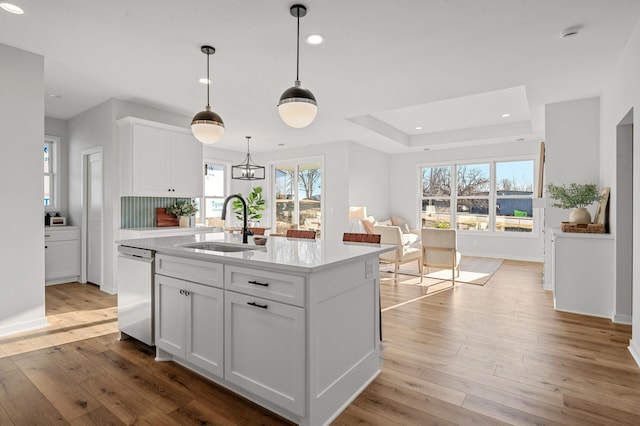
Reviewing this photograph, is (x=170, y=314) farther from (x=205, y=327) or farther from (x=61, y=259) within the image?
(x=61, y=259)

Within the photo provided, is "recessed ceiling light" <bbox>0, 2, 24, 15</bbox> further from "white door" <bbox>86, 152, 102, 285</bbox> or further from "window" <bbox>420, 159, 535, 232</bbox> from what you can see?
"window" <bbox>420, 159, 535, 232</bbox>

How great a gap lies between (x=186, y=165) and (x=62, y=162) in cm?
228

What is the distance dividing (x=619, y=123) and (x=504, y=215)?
4.71m

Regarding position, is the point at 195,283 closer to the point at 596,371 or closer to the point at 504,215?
the point at 596,371

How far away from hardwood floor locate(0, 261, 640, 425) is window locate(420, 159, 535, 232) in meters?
4.48

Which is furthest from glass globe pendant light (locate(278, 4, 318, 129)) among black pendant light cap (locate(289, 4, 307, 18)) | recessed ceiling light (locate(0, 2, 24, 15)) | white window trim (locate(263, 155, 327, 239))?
white window trim (locate(263, 155, 327, 239))

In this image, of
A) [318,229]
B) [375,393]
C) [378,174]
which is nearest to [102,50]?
[375,393]

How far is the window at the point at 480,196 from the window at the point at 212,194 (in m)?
5.09

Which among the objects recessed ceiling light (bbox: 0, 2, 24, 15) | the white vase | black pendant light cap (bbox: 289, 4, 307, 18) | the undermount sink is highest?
recessed ceiling light (bbox: 0, 2, 24, 15)

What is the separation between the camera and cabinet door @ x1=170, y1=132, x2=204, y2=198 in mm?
4941

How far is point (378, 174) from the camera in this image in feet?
27.9

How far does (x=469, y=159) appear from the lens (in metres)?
8.04

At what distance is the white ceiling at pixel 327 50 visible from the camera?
2492 mm

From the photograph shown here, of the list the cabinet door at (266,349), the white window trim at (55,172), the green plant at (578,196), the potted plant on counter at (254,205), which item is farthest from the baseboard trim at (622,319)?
the white window trim at (55,172)
